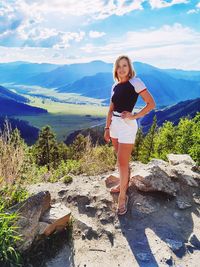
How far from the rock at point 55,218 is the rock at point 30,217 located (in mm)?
144

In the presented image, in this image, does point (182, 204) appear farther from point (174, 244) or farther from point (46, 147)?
point (46, 147)

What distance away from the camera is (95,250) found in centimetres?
643

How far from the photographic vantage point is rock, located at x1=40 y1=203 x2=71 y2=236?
6.33 metres

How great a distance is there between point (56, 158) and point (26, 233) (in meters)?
44.2

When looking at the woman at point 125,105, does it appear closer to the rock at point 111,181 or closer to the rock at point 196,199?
the rock at point 111,181

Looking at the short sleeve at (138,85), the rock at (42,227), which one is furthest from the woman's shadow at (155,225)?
the short sleeve at (138,85)

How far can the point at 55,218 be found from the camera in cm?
644

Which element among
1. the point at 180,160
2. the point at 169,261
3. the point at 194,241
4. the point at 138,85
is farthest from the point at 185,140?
the point at 169,261

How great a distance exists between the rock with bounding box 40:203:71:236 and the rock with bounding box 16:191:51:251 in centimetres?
14

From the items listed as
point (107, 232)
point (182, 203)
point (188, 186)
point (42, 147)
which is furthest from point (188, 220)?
point (42, 147)

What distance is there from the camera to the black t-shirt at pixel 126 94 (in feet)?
21.7

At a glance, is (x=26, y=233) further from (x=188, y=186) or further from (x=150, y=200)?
(x=188, y=186)

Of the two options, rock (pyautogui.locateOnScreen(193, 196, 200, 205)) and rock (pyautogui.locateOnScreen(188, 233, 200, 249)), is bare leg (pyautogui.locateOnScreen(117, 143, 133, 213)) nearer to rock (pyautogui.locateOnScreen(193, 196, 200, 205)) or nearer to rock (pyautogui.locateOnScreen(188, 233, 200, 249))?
rock (pyautogui.locateOnScreen(188, 233, 200, 249))

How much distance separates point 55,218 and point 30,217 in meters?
0.53
